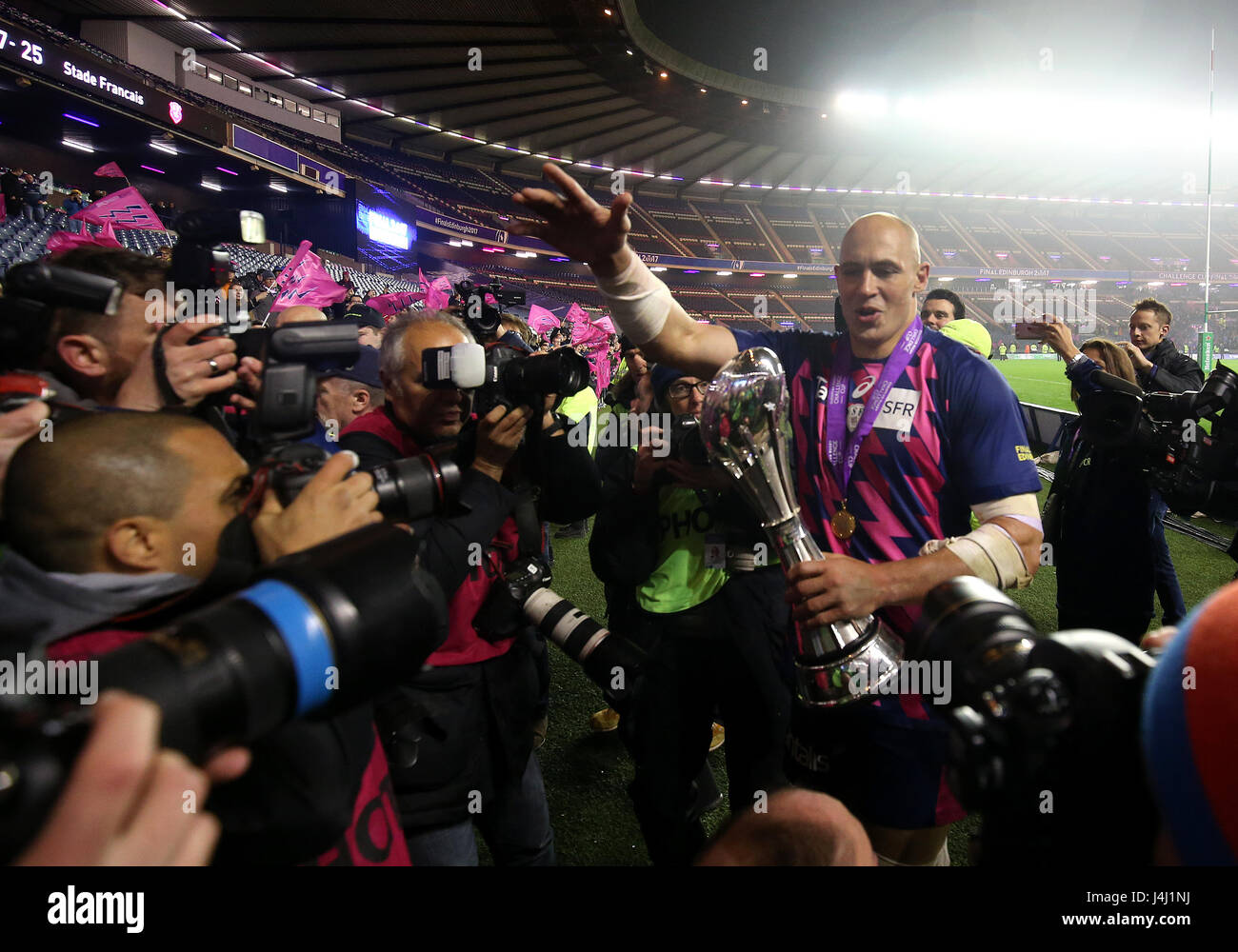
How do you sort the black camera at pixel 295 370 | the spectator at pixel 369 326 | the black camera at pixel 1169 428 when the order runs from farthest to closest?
the spectator at pixel 369 326
the black camera at pixel 1169 428
the black camera at pixel 295 370

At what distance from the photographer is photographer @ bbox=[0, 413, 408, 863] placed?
2.73ft

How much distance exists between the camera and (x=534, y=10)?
50.5 ft

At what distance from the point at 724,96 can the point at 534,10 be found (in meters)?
9.55

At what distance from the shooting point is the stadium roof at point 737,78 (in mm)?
15797

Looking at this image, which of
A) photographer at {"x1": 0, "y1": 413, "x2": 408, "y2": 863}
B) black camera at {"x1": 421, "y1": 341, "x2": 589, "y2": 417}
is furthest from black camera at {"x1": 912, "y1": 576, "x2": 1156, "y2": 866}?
black camera at {"x1": 421, "y1": 341, "x2": 589, "y2": 417}

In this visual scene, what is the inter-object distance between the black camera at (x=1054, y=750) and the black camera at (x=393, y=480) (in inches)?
31.7

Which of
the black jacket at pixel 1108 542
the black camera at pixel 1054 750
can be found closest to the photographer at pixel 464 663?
the black camera at pixel 1054 750

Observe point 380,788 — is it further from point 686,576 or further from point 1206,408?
point 1206,408

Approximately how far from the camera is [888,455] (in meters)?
1.56

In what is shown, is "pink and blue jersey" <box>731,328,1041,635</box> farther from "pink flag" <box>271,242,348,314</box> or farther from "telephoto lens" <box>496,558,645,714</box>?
"pink flag" <box>271,242,348,314</box>

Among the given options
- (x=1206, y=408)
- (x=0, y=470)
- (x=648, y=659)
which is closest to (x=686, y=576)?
(x=648, y=659)

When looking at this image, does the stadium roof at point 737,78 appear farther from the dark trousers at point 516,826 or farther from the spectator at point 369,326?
the dark trousers at point 516,826

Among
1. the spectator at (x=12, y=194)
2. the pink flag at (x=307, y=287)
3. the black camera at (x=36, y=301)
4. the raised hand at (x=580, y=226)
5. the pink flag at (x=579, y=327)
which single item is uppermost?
the spectator at (x=12, y=194)

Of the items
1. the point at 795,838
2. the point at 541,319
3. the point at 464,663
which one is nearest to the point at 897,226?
the point at 795,838
